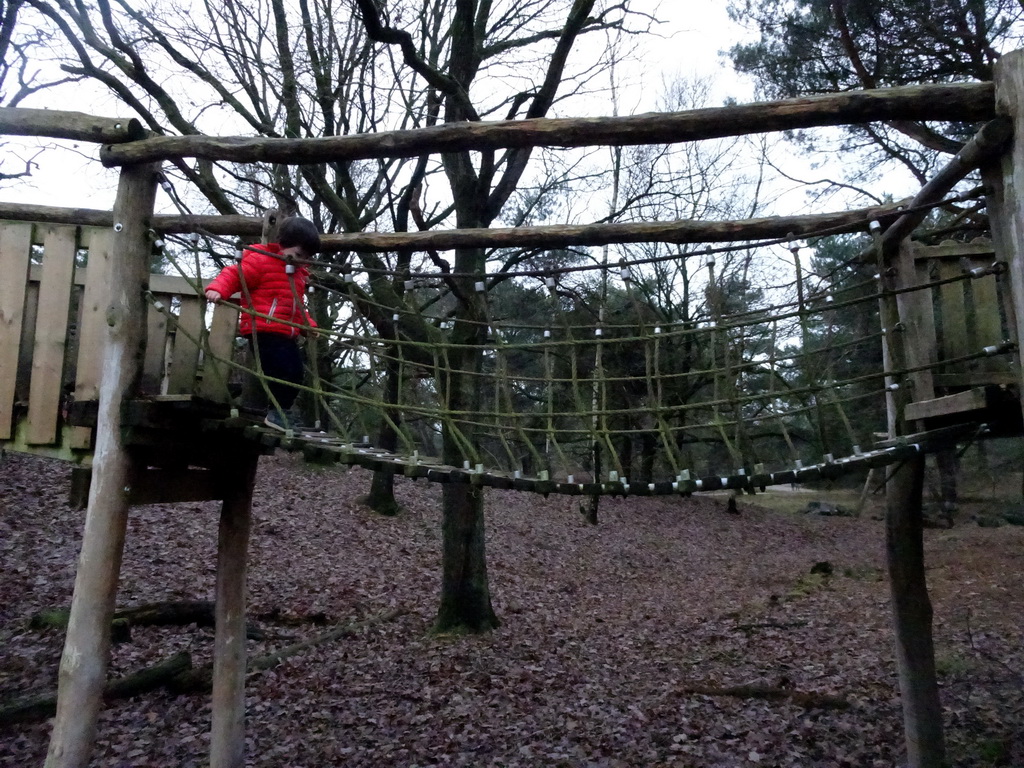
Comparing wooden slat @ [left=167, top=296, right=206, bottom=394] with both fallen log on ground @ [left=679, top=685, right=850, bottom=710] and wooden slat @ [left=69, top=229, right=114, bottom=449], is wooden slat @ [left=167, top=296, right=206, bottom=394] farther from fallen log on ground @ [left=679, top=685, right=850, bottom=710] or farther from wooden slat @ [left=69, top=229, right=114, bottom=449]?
fallen log on ground @ [left=679, top=685, right=850, bottom=710]

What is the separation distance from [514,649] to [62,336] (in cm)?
486

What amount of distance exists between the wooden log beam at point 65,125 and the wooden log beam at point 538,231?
0.77 m

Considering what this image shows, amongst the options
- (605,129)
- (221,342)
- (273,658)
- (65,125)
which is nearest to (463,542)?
(273,658)

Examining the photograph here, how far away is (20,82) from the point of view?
9.29 meters

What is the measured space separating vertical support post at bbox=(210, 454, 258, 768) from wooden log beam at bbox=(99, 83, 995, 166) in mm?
1754

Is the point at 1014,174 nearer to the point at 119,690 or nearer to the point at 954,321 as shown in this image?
the point at 954,321

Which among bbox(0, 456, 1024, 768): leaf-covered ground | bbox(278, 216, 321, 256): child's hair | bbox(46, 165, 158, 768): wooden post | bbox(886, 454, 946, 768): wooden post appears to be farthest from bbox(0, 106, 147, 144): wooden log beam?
bbox(886, 454, 946, 768): wooden post

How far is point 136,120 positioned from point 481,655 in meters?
5.01

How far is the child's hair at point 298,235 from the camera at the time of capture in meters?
4.18

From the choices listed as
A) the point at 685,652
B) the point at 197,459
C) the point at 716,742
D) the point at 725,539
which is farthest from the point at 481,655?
the point at 725,539

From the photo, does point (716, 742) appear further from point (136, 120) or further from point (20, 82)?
point (20, 82)

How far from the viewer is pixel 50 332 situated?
146 inches

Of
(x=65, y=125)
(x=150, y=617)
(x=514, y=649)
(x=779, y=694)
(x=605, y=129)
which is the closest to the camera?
(x=605, y=129)

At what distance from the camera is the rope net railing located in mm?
3686
